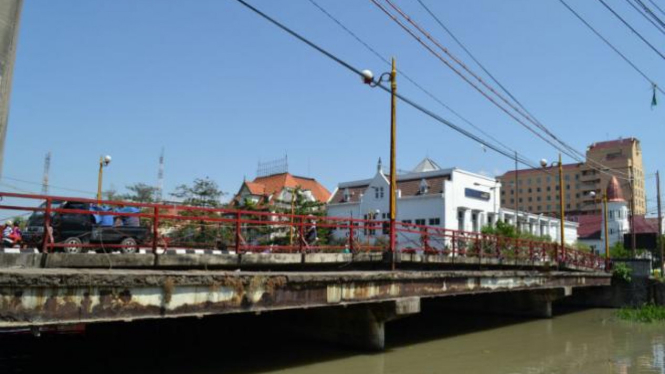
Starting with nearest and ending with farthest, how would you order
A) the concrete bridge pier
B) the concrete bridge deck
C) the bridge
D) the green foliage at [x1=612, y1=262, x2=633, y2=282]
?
the concrete bridge deck < the bridge < the concrete bridge pier < the green foliage at [x1=612, y1=262, x2=633, y2=282]

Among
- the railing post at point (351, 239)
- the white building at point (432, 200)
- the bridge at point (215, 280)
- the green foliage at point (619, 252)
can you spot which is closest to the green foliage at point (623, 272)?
the bridge at point (215, 280)

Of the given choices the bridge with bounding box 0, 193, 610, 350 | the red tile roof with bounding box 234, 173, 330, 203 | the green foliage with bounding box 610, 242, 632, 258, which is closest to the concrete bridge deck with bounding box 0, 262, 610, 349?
the bridge with bounding box 0, 193, 610, 350

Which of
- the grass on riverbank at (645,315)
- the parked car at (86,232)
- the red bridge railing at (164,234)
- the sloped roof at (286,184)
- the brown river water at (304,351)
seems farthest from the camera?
the sloped roof at (286,184)

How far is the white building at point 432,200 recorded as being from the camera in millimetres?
47000

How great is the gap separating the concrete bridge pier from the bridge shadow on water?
0.30m

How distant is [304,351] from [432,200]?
3439 centimetres

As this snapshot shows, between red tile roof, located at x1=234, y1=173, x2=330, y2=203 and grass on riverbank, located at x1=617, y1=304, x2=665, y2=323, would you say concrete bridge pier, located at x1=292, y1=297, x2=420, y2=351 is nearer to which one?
grass on riverbank, located at x1=617, y1=304, x2=665, y2=323

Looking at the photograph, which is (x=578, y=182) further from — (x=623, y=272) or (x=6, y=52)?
(x=6, y=52)

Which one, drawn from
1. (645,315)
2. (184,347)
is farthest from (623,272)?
(184,347)

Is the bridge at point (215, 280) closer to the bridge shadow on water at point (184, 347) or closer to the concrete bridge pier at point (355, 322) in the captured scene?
the concrete bridge pier at point (355, 322)

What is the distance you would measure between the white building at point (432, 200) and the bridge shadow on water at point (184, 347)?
90.9 feet

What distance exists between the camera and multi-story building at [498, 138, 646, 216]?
110 m

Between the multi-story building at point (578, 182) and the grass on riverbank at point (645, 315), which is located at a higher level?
the multi-story building at point (578, 182)

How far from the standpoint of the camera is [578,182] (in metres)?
119
